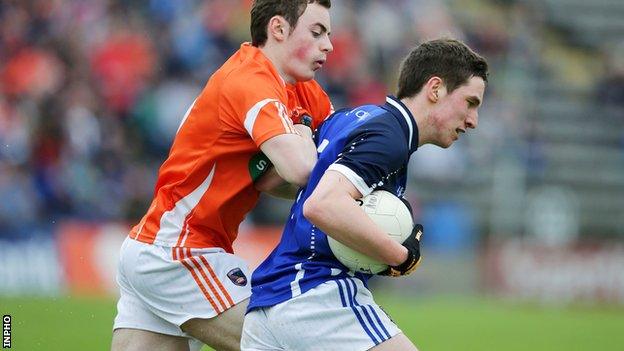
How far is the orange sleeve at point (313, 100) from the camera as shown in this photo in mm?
6289

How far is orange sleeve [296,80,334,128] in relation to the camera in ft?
20.6

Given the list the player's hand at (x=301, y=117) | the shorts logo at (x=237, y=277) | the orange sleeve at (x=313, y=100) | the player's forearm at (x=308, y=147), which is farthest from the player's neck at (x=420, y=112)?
the shorts logo at (x=237, y=277)

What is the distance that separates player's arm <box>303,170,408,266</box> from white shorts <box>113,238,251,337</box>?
1298 millimetres

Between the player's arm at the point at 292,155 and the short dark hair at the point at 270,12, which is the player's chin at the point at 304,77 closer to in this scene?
the short dark hair at the point at 270,12

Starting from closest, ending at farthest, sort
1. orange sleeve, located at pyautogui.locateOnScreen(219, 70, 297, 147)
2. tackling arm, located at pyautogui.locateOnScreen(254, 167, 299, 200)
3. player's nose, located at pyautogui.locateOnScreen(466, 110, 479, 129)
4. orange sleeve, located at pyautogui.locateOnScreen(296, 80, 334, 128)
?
player's nose, located at pyautogui.locateOnScreen(466, 110, 479, 129)
orange sleeve, located at pyautogui.locateOnScreen(219, 70, 297, 147)
tackling arm, located at pyautogui.locateOnScreen(254, 167, 299, 200)
orange sleeve, located at pyautogui.locateOnScreen(296, 80, 334, 128)

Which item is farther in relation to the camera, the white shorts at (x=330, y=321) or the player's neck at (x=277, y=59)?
the player's neck at (x=277, y=59)

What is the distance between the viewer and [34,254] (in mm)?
14438

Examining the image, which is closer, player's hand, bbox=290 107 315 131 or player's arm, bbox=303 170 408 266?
player's arm, bbox=303 170 408 266

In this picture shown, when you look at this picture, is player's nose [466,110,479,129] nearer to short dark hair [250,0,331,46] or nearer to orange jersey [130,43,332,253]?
orange jersey [130,43,332,253]

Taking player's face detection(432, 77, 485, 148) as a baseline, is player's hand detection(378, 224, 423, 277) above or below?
→ below

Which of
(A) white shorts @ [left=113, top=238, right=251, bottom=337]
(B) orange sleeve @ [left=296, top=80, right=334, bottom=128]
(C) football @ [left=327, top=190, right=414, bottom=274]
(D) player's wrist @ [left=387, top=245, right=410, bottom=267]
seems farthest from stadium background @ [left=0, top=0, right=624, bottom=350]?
(D) player's wrist @ [left=387, top=245, right=410, bottom=267]

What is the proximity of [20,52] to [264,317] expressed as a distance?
11190mm

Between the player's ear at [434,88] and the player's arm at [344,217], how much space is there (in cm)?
63

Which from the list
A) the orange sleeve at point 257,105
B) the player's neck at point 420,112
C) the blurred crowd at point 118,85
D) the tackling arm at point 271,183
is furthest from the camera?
the blurred crowd at point 118,85
